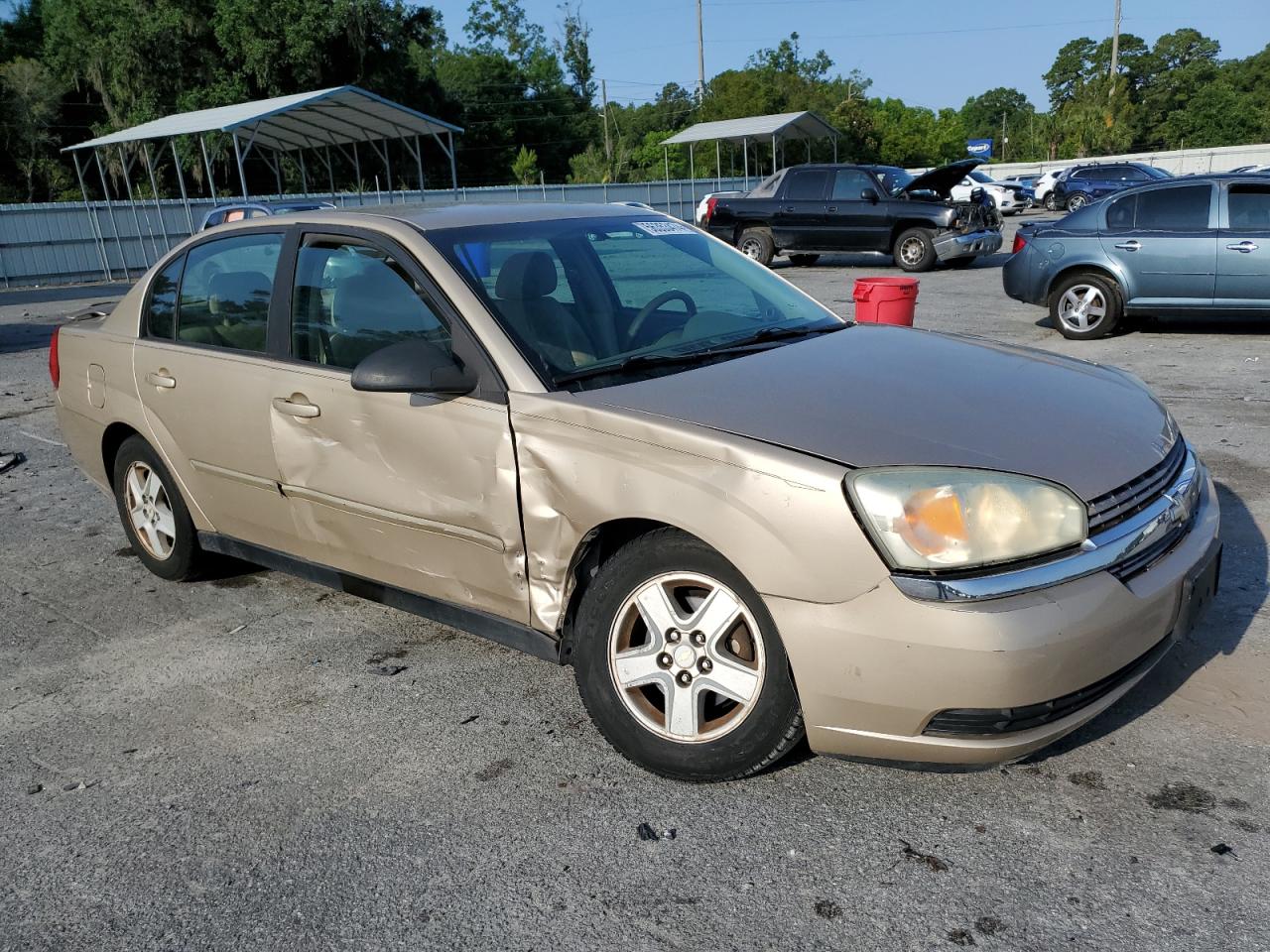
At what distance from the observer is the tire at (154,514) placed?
15.2ft

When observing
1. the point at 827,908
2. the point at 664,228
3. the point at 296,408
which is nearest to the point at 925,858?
the point at 827,908

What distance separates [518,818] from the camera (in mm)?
2928

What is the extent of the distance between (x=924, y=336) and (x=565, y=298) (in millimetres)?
1331

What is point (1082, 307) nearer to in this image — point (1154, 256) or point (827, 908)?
point (1154, 256)

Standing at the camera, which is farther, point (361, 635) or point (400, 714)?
point (361, 635)

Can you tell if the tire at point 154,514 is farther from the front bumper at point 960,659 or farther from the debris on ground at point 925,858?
the debris on ground at point 925,858

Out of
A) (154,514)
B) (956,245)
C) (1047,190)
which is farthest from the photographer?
(1047,190)

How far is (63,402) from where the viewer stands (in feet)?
17.0

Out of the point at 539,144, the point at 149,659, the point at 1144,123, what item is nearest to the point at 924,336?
the point at 149,659

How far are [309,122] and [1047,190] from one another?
26.0 meters

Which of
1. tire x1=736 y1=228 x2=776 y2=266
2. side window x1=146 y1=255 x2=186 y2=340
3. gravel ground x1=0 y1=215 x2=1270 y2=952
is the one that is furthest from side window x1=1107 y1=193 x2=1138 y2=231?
tire x1=736 y1=228 x2=776 y2=266

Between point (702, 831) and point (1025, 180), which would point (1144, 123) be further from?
point (702, 831)

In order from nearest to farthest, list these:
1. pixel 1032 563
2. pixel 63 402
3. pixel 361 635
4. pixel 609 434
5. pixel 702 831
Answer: pixel 1032 563 → pixel 702 831 → pixel 609 434 → pixel 361 635 → pixel 63 402

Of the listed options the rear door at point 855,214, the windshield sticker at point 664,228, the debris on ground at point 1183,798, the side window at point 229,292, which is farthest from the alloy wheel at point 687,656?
the rear door at point 855,214
